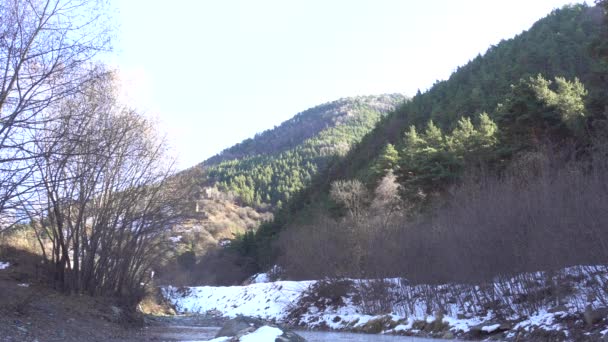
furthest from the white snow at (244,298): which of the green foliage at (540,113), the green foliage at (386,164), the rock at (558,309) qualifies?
the rock at (558,309)

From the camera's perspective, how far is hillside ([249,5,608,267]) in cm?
3094

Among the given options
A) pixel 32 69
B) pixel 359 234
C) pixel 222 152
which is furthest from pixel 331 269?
pixel 222 152

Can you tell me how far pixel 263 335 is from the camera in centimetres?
1491

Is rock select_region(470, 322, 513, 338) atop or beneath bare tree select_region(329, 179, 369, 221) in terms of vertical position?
beneath

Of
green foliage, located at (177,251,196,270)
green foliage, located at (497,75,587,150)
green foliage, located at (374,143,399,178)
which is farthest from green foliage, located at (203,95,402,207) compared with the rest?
green foliage, located at (497,75,587,150)

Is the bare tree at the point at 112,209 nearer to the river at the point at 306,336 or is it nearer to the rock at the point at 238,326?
the river at the point at 306,336

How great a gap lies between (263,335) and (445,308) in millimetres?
12273

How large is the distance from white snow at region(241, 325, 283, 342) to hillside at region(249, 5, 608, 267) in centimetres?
1692

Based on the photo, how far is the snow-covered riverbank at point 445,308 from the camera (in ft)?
52.9

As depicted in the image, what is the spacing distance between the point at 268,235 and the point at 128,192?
6122 centimetres

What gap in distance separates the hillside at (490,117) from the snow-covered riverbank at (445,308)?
9.14 m

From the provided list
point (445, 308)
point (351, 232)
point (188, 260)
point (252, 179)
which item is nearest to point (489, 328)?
point (445, 308)

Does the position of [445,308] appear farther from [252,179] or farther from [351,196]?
[252,179]

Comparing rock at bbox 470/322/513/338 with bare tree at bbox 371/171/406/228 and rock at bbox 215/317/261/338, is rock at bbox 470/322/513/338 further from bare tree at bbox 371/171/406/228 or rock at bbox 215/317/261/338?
bare tree at bbox 371/171/406/228
